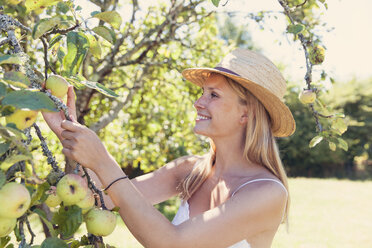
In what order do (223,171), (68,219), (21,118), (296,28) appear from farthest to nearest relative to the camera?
(223,171) < (296,28) < (68,219) < (21,118)

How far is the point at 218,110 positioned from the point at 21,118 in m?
1.15

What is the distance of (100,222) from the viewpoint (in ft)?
3.05

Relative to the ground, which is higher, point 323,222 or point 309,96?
point 309,96

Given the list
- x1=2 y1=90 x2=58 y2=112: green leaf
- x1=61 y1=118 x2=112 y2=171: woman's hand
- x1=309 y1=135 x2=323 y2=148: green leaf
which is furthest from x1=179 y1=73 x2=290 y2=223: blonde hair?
x1=2 y1=90 x2=58 y2=112: green leaf

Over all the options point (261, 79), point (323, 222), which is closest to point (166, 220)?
point (261, 79)

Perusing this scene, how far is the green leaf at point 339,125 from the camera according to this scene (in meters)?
1.97

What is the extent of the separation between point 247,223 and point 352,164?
19.3m

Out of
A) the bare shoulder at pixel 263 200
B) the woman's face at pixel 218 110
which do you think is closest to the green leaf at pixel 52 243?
the bare shoulder at pixel 263 200

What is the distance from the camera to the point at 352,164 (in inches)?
753

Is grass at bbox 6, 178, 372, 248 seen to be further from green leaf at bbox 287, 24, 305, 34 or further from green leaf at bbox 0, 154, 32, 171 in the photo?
green leaf at bbox 0, 154, 32, 171

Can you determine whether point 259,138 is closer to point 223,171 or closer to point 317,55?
point 223,171

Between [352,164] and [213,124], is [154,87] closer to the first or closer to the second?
[213,124]

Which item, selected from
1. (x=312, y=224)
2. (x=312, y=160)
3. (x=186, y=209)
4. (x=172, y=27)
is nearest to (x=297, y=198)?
(x=312, y=224)

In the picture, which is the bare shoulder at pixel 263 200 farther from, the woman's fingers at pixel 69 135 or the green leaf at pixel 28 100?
the green leaf at pixel 28 100
